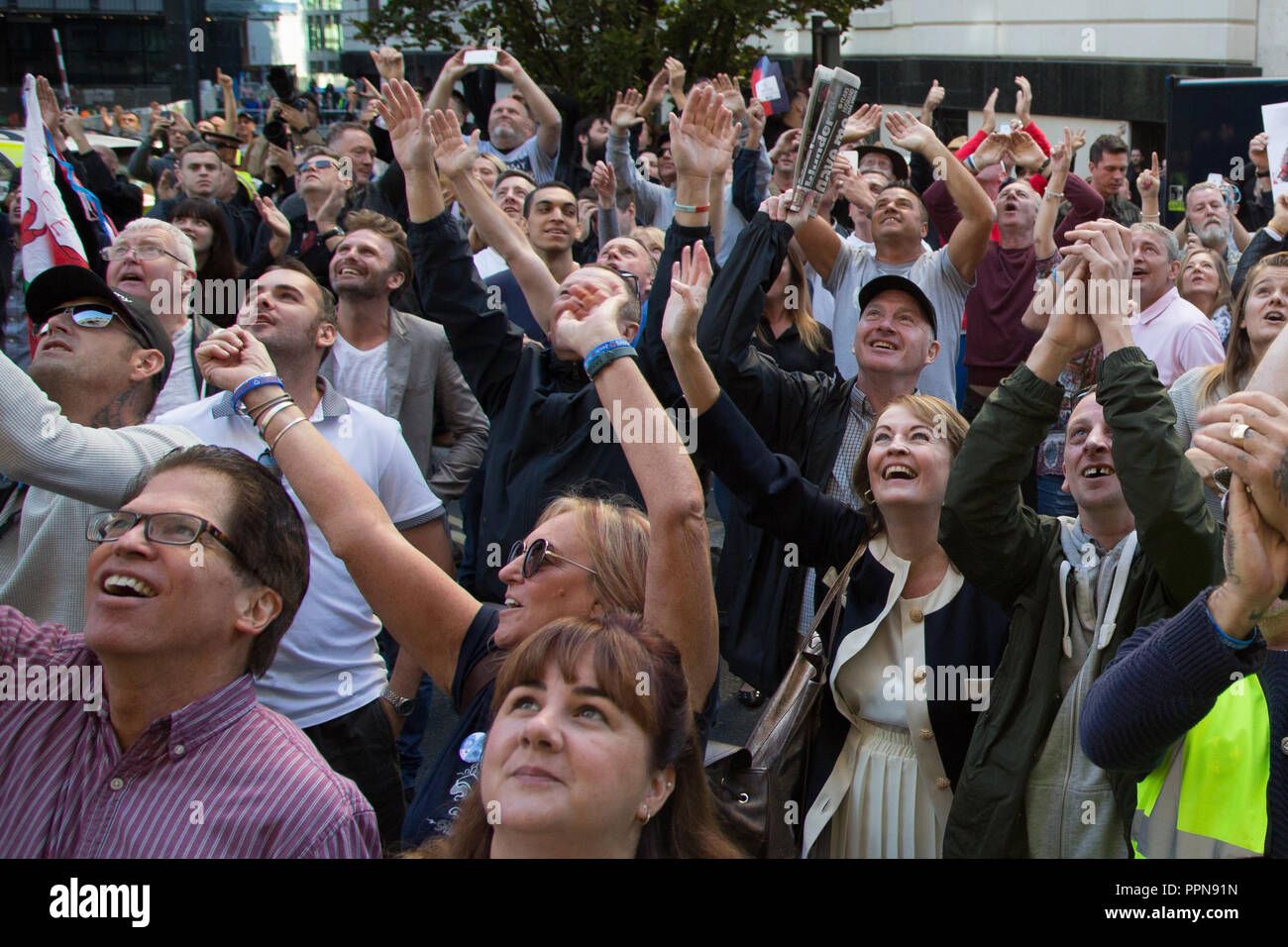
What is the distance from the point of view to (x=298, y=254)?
6637 mm

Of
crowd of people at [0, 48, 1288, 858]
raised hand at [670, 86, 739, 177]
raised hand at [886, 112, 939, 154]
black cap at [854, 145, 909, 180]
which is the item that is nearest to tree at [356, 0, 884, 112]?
black cap at [854, 145, 909, 180]

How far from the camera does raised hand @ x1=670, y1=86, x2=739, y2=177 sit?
4.10 metres

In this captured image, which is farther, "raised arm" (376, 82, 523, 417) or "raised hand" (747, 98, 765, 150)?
"raised hand" (747, 98, 765, 150)

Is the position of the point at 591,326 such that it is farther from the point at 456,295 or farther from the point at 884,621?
the point at 456,295

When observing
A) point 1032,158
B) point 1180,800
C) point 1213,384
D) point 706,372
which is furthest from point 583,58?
point 1180,800

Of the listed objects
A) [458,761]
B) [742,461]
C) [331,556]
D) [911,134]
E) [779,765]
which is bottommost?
[779,765]

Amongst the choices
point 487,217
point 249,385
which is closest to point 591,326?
point 249,385

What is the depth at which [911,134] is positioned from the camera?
19.3 feet

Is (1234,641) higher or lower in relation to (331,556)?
higher

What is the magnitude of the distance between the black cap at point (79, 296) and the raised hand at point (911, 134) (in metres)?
3.75

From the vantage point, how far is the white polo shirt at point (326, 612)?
3.18 m

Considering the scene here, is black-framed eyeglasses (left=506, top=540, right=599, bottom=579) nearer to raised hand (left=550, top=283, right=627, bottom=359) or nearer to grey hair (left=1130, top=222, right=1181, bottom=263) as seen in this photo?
raised hand (left=550, top=283, right=627, bottom=359)

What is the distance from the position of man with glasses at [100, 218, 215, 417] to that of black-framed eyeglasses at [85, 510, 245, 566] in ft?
6.53

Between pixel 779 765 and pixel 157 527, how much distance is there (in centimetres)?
134
